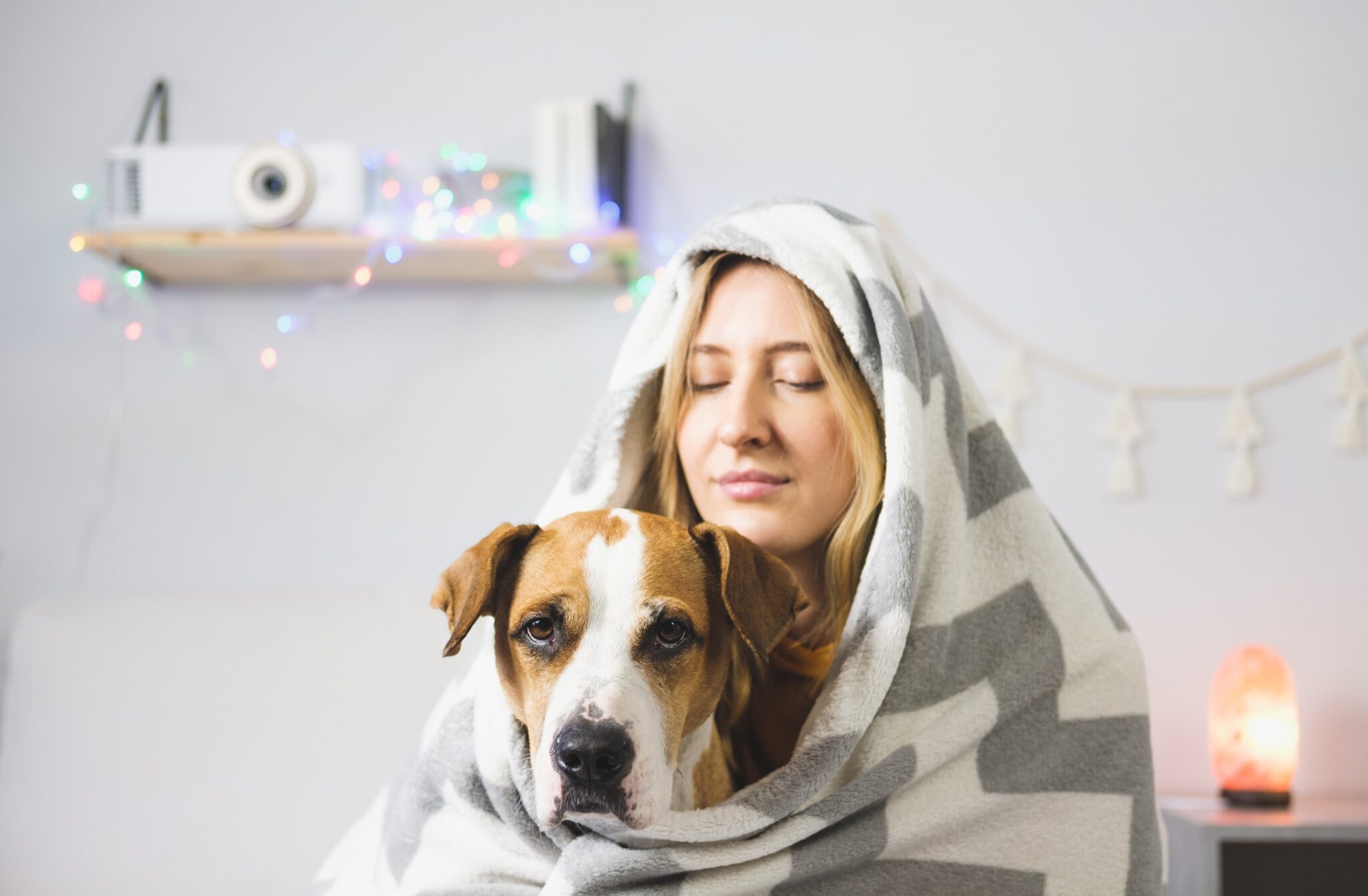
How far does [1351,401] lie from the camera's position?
263 centimetres

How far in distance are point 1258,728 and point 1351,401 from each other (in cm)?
83

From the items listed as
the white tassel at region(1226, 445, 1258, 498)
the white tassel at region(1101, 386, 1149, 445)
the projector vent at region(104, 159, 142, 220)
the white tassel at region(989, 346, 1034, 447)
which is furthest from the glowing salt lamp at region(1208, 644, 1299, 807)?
the projector vent at region(104, 159, 142, 220)

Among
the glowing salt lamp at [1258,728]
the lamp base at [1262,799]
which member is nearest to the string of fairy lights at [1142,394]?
the glowing salt lamp at [1258,728]

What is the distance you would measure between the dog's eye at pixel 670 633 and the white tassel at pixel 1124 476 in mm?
1885

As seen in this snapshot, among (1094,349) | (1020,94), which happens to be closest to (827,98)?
Answer: (1020,94)

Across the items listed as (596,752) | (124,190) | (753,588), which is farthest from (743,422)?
(124,190)

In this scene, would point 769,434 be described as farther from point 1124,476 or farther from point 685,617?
point 1124,476

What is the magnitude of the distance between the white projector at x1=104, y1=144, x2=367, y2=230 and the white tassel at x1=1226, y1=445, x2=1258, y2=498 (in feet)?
6.88

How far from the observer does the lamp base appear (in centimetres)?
234

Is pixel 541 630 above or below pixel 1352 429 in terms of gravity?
below

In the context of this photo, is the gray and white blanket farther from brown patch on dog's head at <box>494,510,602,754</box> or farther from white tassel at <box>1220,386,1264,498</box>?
white tassel at <box>1220,386,1264,498</box>

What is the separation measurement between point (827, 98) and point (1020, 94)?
461 mm

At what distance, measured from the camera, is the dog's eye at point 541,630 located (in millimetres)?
1051

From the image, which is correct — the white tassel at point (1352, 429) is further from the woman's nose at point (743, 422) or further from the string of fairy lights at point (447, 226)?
the woman's nose at point (743, 422)
